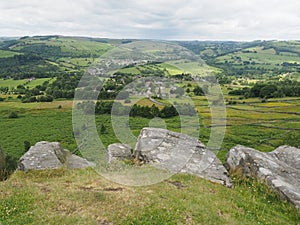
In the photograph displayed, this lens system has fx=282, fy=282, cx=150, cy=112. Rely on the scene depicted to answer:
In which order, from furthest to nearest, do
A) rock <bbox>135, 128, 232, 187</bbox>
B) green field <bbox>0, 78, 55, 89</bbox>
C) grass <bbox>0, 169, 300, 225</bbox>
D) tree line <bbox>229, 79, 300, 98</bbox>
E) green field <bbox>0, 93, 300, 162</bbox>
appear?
green field <bbox>0, 78, 55, 89</bbox> < tree line <bbox>229, 79, 300, 98</bbox> < green field <bbox>0, 93, 300, 162</bbox> < rock <bbox>135, 128, 232, 187</bbox> < grass <bbox>0, 169, 300, 225</bbox>

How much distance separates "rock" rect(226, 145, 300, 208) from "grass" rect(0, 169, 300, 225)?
1.63ft

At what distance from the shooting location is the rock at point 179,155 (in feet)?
49.1

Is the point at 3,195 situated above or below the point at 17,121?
above

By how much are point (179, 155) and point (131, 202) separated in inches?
260

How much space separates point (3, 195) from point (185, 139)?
36.6ft

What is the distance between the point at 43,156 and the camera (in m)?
15.5

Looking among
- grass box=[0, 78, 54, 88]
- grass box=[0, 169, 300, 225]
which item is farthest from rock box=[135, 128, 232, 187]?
grass box=[0, 78, 54, 88]

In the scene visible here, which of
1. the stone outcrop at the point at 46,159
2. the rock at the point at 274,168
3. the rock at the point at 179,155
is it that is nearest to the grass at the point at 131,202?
the rock at the point at 274,168

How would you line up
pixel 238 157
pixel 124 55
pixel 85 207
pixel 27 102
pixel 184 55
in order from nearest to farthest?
pixel 85 207, pixel 238 157, pixel 184 55, pixel 124 55, pixel 27 102

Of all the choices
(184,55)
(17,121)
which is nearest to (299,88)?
(17,121)

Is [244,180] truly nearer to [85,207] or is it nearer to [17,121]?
[85,207]

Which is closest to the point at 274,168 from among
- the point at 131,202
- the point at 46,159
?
the point at 131,202

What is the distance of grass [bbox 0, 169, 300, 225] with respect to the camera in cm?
943

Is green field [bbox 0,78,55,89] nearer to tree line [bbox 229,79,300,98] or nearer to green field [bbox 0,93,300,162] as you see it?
green field [bbox 0,93,300,162]
